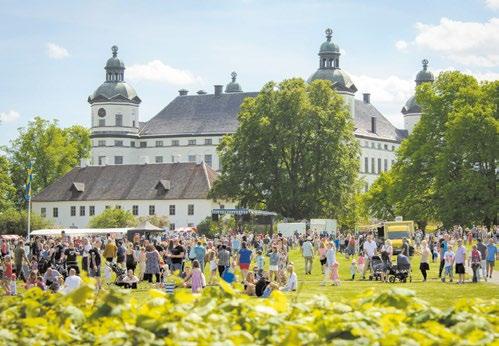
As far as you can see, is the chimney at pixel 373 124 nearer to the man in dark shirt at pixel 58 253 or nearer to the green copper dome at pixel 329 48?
the green copper dome at pixel 329 48

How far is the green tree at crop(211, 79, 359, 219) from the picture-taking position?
297 ft

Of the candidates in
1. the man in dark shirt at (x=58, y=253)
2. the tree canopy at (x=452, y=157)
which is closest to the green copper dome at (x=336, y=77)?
the tree canopy at (x=452, y=157)

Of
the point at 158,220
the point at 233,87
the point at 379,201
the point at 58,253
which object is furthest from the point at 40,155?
the point at 58,253

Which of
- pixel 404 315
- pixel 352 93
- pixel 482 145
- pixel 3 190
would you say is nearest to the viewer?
pixel 404 315

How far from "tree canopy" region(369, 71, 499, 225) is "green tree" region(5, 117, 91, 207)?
5957 centimetres

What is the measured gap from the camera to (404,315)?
9.55 metres

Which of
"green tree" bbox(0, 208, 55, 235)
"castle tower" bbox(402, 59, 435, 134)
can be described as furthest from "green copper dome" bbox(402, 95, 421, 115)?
"green tree" bbox(0, 208, 55, 235)

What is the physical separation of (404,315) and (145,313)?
211cm

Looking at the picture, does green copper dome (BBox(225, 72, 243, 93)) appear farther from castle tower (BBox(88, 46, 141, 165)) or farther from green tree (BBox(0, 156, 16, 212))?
green tree (BBox(0, 156, 16, 212))

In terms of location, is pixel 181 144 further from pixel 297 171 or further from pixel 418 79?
pixel 297 171

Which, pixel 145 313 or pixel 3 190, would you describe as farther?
pixel 3 190

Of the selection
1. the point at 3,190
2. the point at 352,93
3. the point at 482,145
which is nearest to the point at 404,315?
the point at 482,145

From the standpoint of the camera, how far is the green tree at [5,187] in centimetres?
11900

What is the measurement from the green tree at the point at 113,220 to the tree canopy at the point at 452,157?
33482mm
